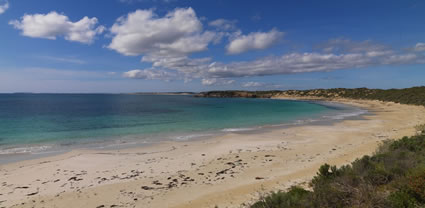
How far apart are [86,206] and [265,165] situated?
26.8ft

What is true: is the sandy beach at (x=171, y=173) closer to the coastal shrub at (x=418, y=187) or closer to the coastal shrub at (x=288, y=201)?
the coastal shrub at (x=288, y=201)

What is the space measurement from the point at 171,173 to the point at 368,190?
810cm

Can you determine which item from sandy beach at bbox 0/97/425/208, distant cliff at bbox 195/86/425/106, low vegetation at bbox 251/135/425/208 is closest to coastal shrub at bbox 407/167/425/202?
low vegetation at bbox 251/135/425/208

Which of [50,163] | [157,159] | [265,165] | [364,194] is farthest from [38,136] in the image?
[364,194]

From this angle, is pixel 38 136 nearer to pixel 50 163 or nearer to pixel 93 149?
pixel 93 149

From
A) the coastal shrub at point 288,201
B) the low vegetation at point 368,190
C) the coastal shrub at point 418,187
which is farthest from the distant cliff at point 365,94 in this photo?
the coastal shrub at point 288,201

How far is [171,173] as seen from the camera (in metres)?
10.9

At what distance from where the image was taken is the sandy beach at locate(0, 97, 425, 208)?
827 centimetres

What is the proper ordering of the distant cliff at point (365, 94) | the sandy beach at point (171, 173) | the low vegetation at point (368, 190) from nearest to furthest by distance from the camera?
the low vegetation at point (368, 190) < the sandy beach at point (171, 173) < the distant cliff at point (365, 94)

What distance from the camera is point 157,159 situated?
13.4 m

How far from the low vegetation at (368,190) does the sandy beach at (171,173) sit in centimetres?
183

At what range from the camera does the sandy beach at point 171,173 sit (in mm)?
8266

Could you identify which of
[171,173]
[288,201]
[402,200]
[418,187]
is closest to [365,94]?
[171,173]

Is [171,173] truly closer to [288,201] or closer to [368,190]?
[288,201]
